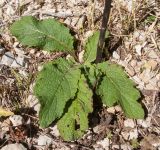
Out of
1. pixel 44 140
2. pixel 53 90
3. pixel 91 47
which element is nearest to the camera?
pixel 53 90

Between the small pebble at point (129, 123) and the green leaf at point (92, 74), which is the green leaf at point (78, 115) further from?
the small pebble at point (129, 123)

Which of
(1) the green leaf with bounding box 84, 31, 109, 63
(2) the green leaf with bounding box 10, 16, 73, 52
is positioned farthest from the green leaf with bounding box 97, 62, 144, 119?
(2) the green leaf with bounding box 10, 16, 73, 52

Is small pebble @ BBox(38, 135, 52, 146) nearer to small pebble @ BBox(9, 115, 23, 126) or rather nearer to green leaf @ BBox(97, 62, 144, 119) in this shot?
small pebble @ BBox(9, 115, 23, 126)

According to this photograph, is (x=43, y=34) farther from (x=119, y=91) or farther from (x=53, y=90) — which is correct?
(x=119, y=91)

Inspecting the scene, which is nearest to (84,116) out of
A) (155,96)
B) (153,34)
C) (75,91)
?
(75,91)

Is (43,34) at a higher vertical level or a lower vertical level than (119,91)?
higher

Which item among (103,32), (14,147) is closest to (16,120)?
(14,147)

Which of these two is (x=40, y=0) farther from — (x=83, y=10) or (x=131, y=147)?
(x=131, y=147)
